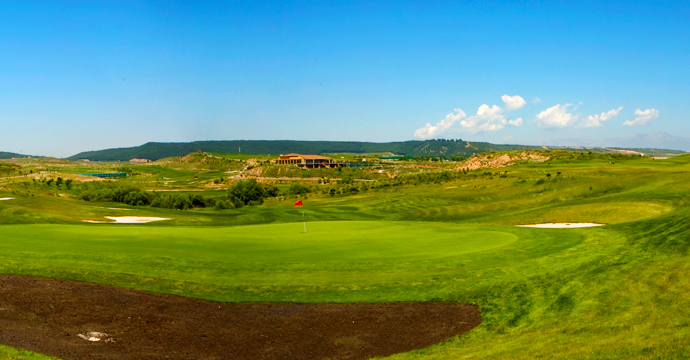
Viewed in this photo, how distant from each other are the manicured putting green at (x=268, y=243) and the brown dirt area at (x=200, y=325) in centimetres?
461

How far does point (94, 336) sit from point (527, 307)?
1147 centimetres

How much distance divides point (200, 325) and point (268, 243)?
1005 cm

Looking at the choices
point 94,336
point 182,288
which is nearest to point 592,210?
point 182,288

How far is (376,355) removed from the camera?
11086 mm

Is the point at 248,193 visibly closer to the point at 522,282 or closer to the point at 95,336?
the point at 522,282

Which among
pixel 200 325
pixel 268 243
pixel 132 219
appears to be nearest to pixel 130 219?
pixel 132 219

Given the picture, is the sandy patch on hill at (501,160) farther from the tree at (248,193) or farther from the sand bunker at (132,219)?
the sand bunker at (132,219)

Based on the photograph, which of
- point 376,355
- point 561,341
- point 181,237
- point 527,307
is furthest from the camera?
point 181,237

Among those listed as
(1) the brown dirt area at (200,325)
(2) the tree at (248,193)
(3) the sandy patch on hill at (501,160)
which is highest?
(3) the sandy patch on hill at (501,160)

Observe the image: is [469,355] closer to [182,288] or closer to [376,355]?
[376,355]

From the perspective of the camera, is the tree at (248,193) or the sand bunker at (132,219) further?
the tree at (248,193)

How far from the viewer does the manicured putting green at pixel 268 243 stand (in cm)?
1914

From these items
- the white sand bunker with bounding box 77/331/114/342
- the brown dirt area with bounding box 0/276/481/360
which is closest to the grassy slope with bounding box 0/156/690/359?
the brown dirt area with bounding box 0/276/481/360

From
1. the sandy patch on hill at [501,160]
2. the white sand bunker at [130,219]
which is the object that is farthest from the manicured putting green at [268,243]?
the sandy patch on hill at [501,160]
